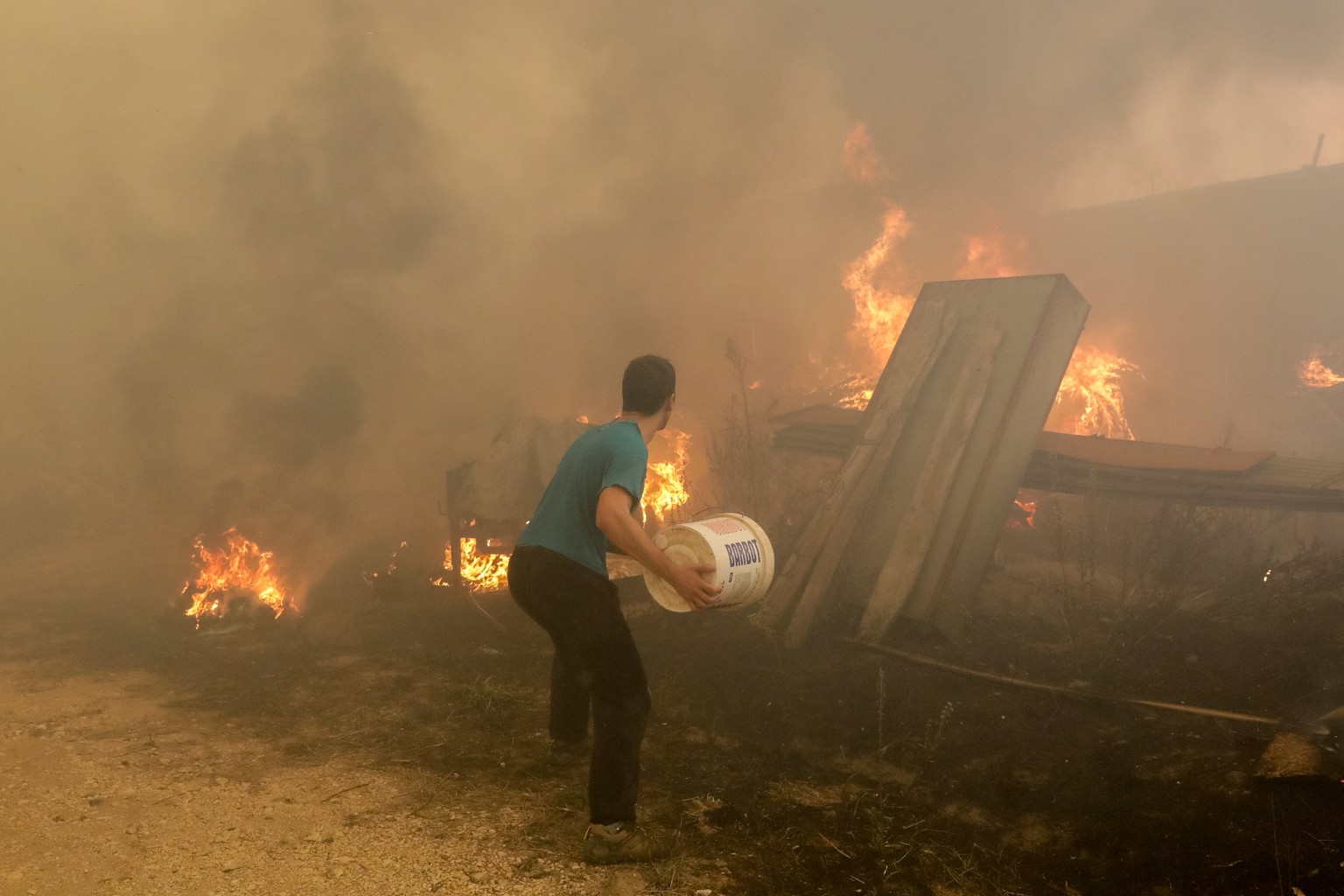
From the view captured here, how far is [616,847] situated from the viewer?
2.89 m

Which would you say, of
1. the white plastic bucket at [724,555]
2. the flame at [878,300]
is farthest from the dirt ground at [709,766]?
the flame at [878,300]

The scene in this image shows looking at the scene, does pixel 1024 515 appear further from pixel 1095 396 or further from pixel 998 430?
pixel 1095 396

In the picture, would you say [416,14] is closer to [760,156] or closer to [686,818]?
[760,156]

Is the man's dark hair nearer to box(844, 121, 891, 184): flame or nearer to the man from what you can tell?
the man

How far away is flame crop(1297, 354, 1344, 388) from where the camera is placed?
1010 centimetres

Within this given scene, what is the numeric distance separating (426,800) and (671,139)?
12.4m

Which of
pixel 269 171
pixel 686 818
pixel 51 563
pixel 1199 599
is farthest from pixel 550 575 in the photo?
pixel 269 171

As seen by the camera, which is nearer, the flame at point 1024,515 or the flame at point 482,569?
the flame at point 482,569

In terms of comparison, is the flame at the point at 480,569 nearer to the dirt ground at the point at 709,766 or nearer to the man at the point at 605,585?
the dirt ground at the point at 709,766

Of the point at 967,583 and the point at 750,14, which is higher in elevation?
the point at 750,14

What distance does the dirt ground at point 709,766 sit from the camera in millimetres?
2854

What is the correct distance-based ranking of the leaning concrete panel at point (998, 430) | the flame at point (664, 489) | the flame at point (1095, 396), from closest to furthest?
the leaning concrete panel at point (998, 430), the flame at point (664, 489), the flame at point (1095, 396)

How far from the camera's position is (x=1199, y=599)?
5.46 metres

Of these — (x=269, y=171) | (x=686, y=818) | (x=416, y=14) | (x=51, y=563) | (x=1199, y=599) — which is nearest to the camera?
(x=686, y=818)
